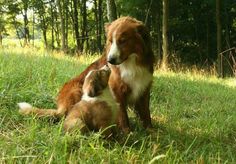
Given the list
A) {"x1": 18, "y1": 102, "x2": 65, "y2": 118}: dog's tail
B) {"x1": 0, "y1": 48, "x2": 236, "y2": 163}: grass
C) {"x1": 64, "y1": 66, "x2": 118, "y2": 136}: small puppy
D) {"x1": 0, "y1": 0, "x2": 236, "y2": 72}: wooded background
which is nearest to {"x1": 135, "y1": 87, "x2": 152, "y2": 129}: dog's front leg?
{"x1": 0, "y1": 48, "x2": 236, "y2": 163}: grass

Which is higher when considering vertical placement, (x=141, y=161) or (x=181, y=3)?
(x=181, y=3)

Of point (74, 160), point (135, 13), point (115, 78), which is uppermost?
point (135, 13)

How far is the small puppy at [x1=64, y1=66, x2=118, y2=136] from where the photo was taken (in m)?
4.28

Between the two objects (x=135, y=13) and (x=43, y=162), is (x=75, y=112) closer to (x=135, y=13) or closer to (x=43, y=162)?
(x=43, y=162)

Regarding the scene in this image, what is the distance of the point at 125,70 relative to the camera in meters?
5.22

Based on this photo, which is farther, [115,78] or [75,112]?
[115,78]

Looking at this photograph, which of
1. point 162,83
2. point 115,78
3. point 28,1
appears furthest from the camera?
point 28,1

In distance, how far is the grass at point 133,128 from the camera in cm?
354

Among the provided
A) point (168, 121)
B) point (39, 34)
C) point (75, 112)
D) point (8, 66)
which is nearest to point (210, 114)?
point (168, 121)

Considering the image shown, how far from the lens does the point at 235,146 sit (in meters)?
4.97

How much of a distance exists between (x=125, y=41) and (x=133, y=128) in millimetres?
1219

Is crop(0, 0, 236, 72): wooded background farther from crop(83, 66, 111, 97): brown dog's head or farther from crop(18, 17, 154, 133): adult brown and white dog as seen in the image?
crop(83, 66, 111, 97): brown dog's head

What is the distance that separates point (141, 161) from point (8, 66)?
12.1 feet

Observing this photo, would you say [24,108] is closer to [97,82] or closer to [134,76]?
[97,82]
